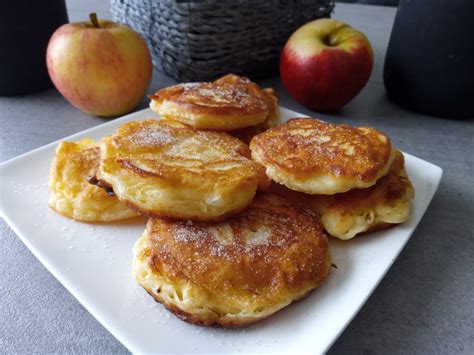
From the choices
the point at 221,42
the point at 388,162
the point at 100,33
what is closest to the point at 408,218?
the point at 388,162

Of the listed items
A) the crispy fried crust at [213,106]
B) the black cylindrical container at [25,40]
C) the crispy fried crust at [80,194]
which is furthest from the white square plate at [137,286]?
the black cylindrical container at [25,40]

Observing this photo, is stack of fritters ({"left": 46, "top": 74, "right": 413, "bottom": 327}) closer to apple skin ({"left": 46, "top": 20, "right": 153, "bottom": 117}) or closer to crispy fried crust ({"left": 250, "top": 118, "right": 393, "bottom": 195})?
crispy fried crust ({"left": 250, "top": 118, "right": 393, "bottom": 195})

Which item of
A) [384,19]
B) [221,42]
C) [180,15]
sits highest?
[180,15]

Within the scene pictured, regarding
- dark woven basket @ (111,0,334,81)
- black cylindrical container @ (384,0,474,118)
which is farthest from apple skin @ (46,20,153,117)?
black cylindrical container @ (384,0,474,118)

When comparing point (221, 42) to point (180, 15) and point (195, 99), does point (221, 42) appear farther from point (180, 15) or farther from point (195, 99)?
point (195, 99)

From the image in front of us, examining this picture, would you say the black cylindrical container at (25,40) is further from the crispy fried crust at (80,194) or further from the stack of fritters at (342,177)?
the stack of fritters at (342,177)

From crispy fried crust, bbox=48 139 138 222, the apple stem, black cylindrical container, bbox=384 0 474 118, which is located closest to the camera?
crispy fried crust, bbox=48 139 138 222
